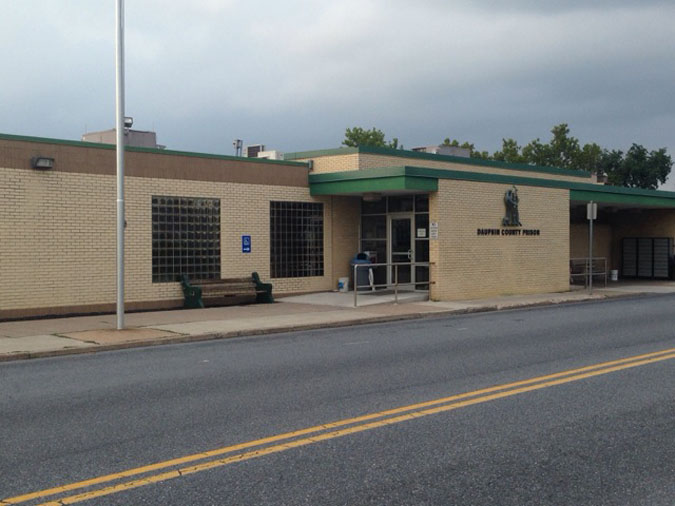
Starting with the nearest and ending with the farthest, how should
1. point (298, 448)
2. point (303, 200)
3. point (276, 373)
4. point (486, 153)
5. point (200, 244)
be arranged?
point (298, 448), point (276, 373), point (200, 244), point (303, 200), point (486, 153)

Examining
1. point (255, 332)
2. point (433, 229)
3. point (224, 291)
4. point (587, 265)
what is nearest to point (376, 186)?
point (433, 229)

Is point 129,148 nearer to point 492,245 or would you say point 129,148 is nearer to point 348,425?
point 492,245

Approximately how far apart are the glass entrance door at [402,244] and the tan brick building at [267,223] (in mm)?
35

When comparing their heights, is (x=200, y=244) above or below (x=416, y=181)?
below

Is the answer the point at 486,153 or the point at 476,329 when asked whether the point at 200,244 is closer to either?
the point at 476,329

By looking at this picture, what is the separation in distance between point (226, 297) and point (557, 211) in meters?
12.1

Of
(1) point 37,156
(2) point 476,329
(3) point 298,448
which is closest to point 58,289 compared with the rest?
(1) point 37,156

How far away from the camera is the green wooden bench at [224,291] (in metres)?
19.6

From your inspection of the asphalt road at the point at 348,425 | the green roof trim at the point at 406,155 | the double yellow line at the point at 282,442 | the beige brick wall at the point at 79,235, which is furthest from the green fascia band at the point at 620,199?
the double yellow line at the point at 282,442

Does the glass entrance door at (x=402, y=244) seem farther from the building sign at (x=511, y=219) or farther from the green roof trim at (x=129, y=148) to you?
the green roof trim at (x=129, y=148)

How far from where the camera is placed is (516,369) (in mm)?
10281

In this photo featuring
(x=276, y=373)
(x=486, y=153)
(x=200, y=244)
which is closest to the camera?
(x=276, y=373)

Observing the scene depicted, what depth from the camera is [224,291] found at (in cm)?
2045

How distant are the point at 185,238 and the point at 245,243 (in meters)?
1.92
